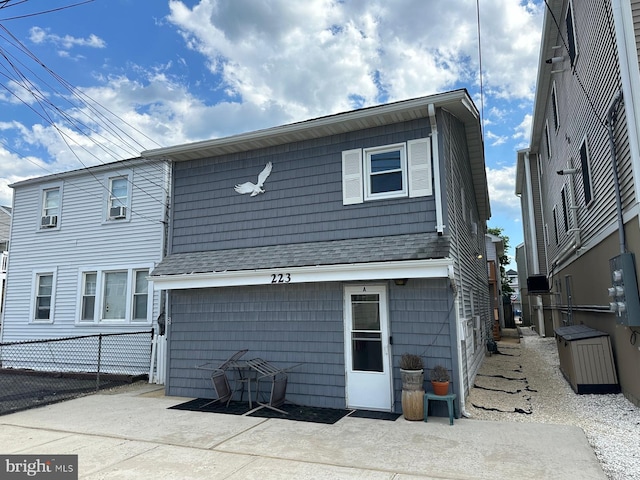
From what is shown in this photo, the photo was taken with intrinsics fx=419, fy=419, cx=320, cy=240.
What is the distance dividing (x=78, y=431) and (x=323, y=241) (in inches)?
177

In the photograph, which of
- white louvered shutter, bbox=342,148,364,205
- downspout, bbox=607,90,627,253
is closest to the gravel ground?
downspout, bbox=607,90,627,253

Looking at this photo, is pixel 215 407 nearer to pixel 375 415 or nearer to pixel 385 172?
pixel 375 415

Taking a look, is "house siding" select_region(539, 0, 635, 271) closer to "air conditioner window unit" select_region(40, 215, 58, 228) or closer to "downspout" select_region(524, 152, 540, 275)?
"downspout" select_region(524, 152, 540, 275)

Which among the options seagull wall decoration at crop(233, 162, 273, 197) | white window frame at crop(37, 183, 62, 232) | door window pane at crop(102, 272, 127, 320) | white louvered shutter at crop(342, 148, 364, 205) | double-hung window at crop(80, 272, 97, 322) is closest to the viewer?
white louvered shutter at crop(342, 148, 364, 205)

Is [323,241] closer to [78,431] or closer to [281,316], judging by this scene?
[281,316]

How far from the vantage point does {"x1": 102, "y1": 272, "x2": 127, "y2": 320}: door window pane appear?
1068 centimetres

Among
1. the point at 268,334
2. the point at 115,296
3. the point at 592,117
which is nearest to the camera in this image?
the point at 268,334

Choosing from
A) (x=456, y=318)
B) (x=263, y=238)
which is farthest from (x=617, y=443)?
(x=263, y=238)

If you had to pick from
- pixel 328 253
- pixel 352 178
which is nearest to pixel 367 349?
pixel 328 253

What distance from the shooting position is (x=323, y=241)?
7246 mm

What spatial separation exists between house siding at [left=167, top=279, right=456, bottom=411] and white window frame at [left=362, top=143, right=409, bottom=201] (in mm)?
1449

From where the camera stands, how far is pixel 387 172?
7.00 metres

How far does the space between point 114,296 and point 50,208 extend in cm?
373

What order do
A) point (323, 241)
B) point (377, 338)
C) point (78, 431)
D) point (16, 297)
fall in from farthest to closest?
point (16, 297), point (323, 241), point (377, 338), point (78, 431)
